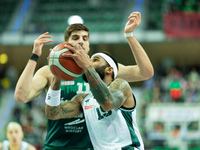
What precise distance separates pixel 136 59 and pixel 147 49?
56.4ft

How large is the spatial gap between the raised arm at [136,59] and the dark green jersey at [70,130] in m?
0.65

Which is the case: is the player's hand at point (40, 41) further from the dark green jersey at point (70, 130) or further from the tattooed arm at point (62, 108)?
the dark green jersey at point (70, 130)

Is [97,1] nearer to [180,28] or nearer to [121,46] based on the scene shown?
[121,46]

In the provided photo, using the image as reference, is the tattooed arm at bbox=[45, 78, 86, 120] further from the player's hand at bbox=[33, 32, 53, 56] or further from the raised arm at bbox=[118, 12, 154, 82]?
the raised arm at bbox=[118, 12, 154, 82]

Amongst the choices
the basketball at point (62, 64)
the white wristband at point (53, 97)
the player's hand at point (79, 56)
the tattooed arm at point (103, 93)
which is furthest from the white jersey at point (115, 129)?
the player's hand at point (79, 56)

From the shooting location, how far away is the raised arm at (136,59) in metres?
4.28

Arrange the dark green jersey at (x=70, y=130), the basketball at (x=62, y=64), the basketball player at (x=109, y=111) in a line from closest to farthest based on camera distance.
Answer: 1. the basketball at (x=62, y=64)
2. the basketball player at (x=109, y=111)
3. the dark green jersey at (x=70, y=130)

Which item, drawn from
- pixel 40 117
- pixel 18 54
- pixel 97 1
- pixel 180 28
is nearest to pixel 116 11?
pixel 97 1

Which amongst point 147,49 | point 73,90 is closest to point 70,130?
point 73,90

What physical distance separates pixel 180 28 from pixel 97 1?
267 inches

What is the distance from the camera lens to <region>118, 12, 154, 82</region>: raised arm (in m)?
4.28

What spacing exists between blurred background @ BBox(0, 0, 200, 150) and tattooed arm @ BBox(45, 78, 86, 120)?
Answer: 10336 millimetres

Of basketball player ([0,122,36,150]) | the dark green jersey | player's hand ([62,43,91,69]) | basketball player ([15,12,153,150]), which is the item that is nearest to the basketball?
player's hand ([62,43,91,69])

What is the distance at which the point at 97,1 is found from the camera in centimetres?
2291
